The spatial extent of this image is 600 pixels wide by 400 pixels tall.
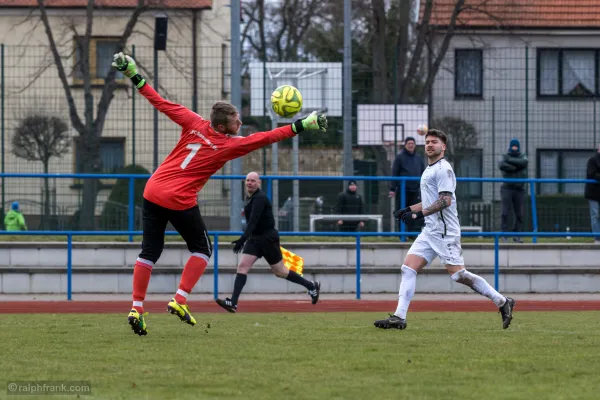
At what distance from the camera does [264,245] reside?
15.4 m

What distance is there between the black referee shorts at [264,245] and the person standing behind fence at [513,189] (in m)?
5.50

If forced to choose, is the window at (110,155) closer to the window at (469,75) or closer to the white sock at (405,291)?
the window at (469,75)

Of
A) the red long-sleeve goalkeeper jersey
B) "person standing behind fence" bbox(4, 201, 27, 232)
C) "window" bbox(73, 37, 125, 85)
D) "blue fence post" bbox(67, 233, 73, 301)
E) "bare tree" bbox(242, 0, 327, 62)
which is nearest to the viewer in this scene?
the red long-sleeve goalkeeper jersey

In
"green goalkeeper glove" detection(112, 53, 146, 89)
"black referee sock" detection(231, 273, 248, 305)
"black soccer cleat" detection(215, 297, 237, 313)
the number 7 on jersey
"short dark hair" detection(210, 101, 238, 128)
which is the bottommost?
"black soccer cleat" detection(215, 297, 237, 313)

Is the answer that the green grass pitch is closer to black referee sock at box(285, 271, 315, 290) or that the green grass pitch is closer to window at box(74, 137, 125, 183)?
black referee sock at box(285, 271, 315, 290)

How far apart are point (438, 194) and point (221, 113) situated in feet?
7.05

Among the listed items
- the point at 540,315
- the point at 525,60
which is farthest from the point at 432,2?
the point at 540,315

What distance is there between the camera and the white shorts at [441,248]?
1044cm

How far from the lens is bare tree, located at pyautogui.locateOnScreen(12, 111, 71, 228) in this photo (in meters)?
22.0

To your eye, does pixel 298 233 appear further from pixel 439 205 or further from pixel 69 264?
pixel 439 205

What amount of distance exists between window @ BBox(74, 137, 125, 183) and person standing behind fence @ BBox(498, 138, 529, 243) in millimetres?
6876

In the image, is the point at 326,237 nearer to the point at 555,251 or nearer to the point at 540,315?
the point at 555,251

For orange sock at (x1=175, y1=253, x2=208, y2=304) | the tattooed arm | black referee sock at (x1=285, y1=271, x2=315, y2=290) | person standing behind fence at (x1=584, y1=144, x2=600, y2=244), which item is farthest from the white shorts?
person standing behind fence at (x1=584, y1=144, x2=600, y2=244)

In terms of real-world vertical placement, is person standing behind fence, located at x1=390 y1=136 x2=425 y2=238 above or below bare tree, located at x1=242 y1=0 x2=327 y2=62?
below
